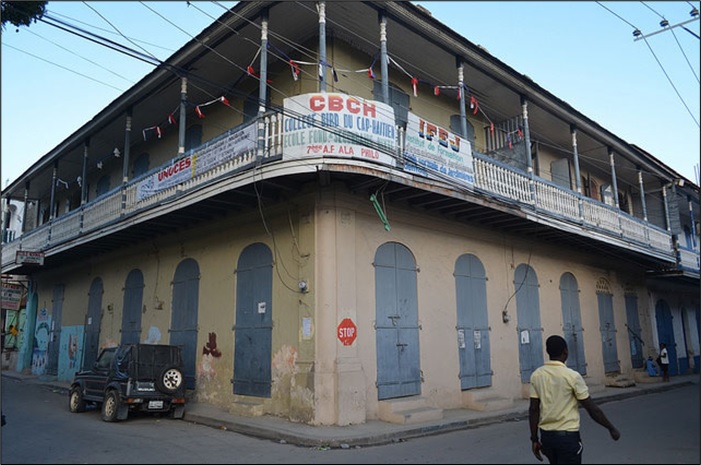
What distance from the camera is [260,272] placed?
1301cm

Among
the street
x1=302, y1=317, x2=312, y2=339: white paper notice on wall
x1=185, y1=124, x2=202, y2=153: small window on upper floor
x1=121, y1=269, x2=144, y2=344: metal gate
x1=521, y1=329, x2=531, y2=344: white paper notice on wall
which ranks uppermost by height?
x1=185, y1=124, x2=202, y2=153: small window on upper floor

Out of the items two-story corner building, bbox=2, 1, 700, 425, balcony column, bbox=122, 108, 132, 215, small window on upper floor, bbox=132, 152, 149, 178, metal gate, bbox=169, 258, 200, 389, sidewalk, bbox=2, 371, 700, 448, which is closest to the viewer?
sidewalk, bbox=2, 371, 700, 448

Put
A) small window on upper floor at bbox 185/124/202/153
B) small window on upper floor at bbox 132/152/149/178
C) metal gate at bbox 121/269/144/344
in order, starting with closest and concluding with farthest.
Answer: small window on upper floor at bbox 185/124/202/153
metal gate at bbox 121/269/144/344
small window on upper floor at bbox 132/152/149/178

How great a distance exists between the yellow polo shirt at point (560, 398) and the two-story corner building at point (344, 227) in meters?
5.98

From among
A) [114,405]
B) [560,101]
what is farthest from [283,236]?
[560,101]

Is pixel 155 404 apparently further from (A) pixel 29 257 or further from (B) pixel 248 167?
(A) pixel 29 257

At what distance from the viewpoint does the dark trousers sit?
5.09m

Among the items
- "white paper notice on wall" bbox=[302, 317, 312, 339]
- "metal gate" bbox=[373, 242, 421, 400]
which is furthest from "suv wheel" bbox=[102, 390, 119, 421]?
"metal gate" bbox=[373, 242, 421, 400]

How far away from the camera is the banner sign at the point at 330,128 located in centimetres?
1049

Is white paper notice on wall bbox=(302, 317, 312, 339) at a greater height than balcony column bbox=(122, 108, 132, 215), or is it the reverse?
balcony column bbox=(122, 108, 132, 215)

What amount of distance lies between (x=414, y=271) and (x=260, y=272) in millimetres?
3660

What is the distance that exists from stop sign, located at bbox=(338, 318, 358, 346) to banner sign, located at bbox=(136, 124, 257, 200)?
4.04 metres

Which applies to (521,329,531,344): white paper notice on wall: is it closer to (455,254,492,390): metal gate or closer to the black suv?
(455,254,492,390): metal gate

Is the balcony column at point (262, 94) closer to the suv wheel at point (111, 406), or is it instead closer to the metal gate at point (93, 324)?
the suv wheel at point (111, 406)
